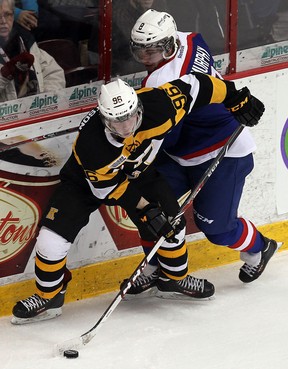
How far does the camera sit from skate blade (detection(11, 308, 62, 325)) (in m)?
Result: 5.10

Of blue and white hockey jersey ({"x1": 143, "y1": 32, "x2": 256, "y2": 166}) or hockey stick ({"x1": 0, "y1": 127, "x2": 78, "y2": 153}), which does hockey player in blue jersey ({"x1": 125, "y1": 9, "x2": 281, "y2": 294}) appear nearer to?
blue and white hockey jersey ({"x1": 143, "y1": 32, "x2": 256, "y2": 166})

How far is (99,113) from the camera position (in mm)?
4762

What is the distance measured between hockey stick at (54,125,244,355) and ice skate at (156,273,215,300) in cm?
27

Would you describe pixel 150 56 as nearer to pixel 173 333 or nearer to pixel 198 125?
pixel 198 125

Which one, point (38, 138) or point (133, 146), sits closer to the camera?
point (133, 146)

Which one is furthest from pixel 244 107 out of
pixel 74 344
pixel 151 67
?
pixel 74 344

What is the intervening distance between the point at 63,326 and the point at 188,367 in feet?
2.08

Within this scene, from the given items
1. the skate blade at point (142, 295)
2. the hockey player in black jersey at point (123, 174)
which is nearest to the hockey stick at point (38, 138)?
the hockey player in black jersey at point (123, 174)

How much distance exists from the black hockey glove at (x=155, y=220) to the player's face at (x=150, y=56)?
57 centimetres

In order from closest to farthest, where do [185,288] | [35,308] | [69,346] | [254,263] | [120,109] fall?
[120,109], [69,346], [35,308], [185,288], [254,263]

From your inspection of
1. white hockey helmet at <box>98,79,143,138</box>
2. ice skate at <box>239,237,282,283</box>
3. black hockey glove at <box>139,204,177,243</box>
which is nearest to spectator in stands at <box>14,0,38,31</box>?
white hockey helmet at <box>98,79,143,138</box>

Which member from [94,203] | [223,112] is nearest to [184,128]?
[223,112]

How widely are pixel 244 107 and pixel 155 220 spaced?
0.58 meters

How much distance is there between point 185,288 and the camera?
5309 mm
